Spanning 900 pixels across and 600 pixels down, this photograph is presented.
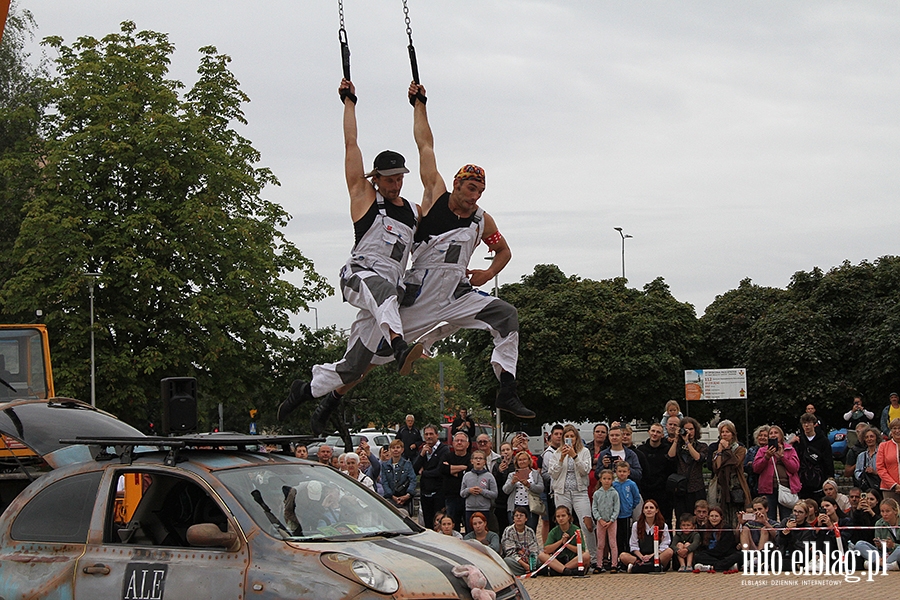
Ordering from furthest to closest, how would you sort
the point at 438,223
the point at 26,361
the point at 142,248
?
the point at 142,248, the point at 26,361, the point at 438,223

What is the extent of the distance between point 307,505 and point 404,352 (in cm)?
170

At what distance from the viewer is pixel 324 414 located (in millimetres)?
9609

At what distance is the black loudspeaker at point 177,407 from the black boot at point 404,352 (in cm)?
150

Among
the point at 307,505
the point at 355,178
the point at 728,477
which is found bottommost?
the point at 728,477

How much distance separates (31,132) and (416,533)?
2959 centimetres

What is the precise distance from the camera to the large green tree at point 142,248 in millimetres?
28922

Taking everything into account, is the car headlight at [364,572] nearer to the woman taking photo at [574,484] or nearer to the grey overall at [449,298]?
the grey overall at [449,298]

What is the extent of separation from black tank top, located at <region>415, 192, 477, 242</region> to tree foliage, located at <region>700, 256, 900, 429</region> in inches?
1116

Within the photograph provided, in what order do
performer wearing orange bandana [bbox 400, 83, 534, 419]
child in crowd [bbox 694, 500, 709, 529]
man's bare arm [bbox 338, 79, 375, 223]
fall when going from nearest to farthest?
man's bare arm [bbox 338, 79, 375, 223] < performer wearing orange bandana [bbox 400, 83, 534, 419] < child in crowd [bbox 694, 500, 709, 529]

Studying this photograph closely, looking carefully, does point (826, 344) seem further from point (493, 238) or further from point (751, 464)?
point (493, 238)

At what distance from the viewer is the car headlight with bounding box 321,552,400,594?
653 centimetres

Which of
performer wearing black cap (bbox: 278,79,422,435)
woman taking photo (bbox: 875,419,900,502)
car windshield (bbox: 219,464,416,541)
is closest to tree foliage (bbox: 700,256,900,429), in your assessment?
woman taking photo (bbox: 875,419,900,502)

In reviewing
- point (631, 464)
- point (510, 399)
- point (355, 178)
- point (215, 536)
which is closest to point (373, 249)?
point (355, 178)

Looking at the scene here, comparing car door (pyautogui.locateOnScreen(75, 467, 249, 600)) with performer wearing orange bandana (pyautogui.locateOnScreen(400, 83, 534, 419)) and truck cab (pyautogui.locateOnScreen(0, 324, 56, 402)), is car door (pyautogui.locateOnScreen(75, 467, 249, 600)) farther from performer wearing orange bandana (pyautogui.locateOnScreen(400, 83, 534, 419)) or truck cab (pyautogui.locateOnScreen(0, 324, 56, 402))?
truck cab (pyautogui.locateOnScreen(0, 324, 56, 402))
